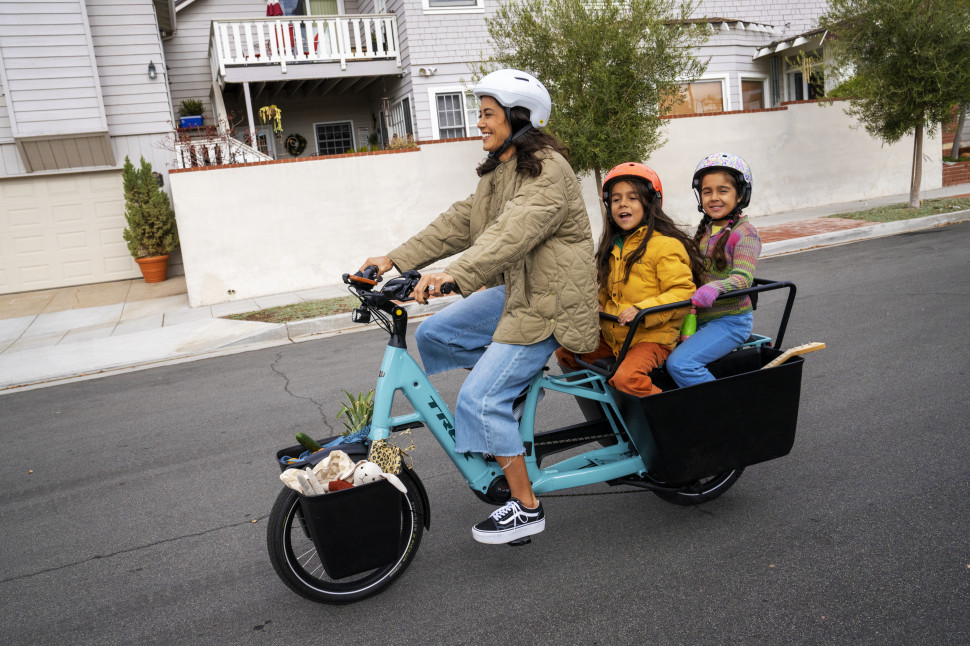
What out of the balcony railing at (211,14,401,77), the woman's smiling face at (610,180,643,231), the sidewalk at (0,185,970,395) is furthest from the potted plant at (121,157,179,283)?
the woman's smiling face at (610,180,643,231)

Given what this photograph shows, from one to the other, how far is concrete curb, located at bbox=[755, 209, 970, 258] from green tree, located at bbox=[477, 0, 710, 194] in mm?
2697

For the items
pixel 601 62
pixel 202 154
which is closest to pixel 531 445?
pixel 601 62

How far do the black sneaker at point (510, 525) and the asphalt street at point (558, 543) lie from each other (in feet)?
0.72

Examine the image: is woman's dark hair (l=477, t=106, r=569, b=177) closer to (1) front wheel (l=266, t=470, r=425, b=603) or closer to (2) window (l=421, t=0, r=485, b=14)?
(1) front wheel (l=266, t=470, r=425, b=603)

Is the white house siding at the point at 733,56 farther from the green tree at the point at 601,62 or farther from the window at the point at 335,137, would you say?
the window at the point at 335,137

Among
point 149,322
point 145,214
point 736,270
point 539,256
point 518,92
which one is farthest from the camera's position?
point 145,214

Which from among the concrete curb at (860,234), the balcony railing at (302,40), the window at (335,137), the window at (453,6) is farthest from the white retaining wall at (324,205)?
the window at (335,137)

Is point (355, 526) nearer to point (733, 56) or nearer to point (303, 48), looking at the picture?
point (303, 48)

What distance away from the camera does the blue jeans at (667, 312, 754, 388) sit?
123 inches

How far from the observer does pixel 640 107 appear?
1155cm

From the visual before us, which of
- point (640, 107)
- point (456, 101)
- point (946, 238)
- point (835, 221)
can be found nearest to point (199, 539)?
point (640, 107)

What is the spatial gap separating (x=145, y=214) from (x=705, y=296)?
13.6 m

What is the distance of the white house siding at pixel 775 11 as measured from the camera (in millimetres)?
19375

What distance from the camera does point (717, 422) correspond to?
3.03 meters
